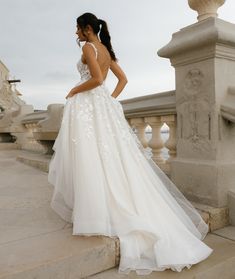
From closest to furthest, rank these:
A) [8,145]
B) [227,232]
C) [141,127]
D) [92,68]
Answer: [92,68], [227,232], [141,127], [8,145]

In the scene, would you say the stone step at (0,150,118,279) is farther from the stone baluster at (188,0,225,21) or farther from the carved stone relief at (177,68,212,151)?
the stone baluster at (188,0,225,21)

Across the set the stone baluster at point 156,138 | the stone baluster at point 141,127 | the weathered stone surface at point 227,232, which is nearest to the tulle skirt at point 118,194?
the weathered stone surface at point 227,232

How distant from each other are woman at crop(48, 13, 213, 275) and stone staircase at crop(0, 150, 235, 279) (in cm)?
8

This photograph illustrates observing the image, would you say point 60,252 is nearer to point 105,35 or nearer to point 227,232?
point 227,232

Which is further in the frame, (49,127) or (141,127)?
(49,127)

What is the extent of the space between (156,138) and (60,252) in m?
2.06

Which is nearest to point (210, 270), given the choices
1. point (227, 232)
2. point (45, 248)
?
point (227, 232)

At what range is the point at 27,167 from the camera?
5.95 meters

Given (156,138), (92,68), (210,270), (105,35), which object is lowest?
(210,270)

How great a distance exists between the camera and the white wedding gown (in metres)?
2.15

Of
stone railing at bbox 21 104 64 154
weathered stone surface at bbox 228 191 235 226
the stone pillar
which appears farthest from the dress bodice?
stone railing at bbox 21 104 64 154

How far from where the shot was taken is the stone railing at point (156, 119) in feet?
11.3

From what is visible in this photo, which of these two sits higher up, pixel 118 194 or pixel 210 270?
pixel 118 194

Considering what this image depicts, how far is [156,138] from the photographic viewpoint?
3691mm
